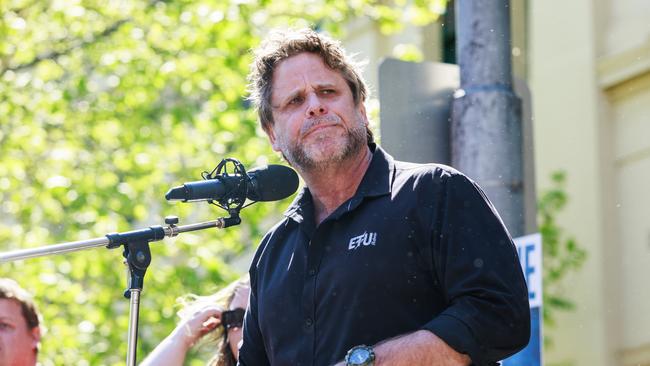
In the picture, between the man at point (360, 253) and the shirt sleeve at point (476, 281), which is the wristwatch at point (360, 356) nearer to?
the man at point (360, 253)

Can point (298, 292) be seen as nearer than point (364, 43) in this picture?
Yes

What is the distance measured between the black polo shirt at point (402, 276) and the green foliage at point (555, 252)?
→ 7935mm

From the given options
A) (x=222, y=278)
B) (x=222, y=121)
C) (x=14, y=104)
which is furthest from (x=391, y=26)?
(x=14, y=104)

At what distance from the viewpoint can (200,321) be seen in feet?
17.2

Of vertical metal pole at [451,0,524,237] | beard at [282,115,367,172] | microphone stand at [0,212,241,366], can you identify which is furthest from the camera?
vertical metal pole at [451,0,524,237]

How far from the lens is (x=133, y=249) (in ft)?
12.5

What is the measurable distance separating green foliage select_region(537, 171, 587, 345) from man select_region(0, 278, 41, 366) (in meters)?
6.46

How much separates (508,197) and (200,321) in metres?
1.51

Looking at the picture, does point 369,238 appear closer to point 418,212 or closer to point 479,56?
point 418,212

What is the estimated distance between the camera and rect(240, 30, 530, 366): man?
9.98 feet

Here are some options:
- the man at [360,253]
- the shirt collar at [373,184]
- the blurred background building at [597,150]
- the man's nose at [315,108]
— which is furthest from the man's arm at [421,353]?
the blurred background building at [597,150]

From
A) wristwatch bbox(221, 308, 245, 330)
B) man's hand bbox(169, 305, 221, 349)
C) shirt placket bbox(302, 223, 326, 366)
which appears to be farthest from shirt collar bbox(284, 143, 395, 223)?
man's hand bbox(169, 305, 221, 349)

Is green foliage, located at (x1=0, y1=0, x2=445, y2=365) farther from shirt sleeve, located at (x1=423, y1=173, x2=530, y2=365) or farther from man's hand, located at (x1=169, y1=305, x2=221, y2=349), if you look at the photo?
shirt sleeve, located at (x1=423, y1=173, x2=530, y2=365)

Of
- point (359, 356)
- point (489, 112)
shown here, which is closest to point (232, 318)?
point (489, 112)
